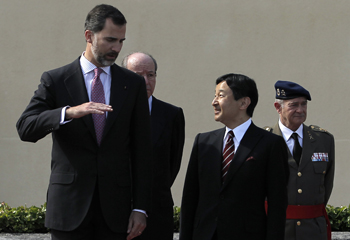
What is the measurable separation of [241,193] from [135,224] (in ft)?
2.39

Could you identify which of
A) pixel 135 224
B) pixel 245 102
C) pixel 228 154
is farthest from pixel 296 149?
pixel 135 224

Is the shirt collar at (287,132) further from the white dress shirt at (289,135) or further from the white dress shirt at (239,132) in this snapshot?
the white dress shirt at (239,132)

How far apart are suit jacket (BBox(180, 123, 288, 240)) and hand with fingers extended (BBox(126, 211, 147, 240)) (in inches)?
21.5

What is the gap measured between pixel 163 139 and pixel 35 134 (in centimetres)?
118

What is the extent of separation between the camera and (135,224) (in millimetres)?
2605

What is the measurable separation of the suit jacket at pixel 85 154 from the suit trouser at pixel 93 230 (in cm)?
3

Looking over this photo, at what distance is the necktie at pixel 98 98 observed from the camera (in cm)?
259

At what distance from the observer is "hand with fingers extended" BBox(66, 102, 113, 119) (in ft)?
7.59

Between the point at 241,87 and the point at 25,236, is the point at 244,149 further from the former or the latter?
the point at 25,236

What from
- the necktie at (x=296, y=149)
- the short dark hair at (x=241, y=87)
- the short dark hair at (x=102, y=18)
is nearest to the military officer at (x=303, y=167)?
the necktie at (x=296, y=149)

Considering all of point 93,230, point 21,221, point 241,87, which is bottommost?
point 21,221

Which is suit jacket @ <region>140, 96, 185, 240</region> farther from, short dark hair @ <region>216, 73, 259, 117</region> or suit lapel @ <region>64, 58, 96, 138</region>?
suit lapel @ <region>64, 58, 96, 138</region>

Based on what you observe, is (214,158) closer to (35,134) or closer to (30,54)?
(35,134)

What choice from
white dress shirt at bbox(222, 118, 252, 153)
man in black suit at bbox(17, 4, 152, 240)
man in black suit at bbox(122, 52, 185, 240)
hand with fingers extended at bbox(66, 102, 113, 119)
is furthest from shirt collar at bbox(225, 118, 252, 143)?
hand with fingers extended at bbox(66, 102, 113, 119)
